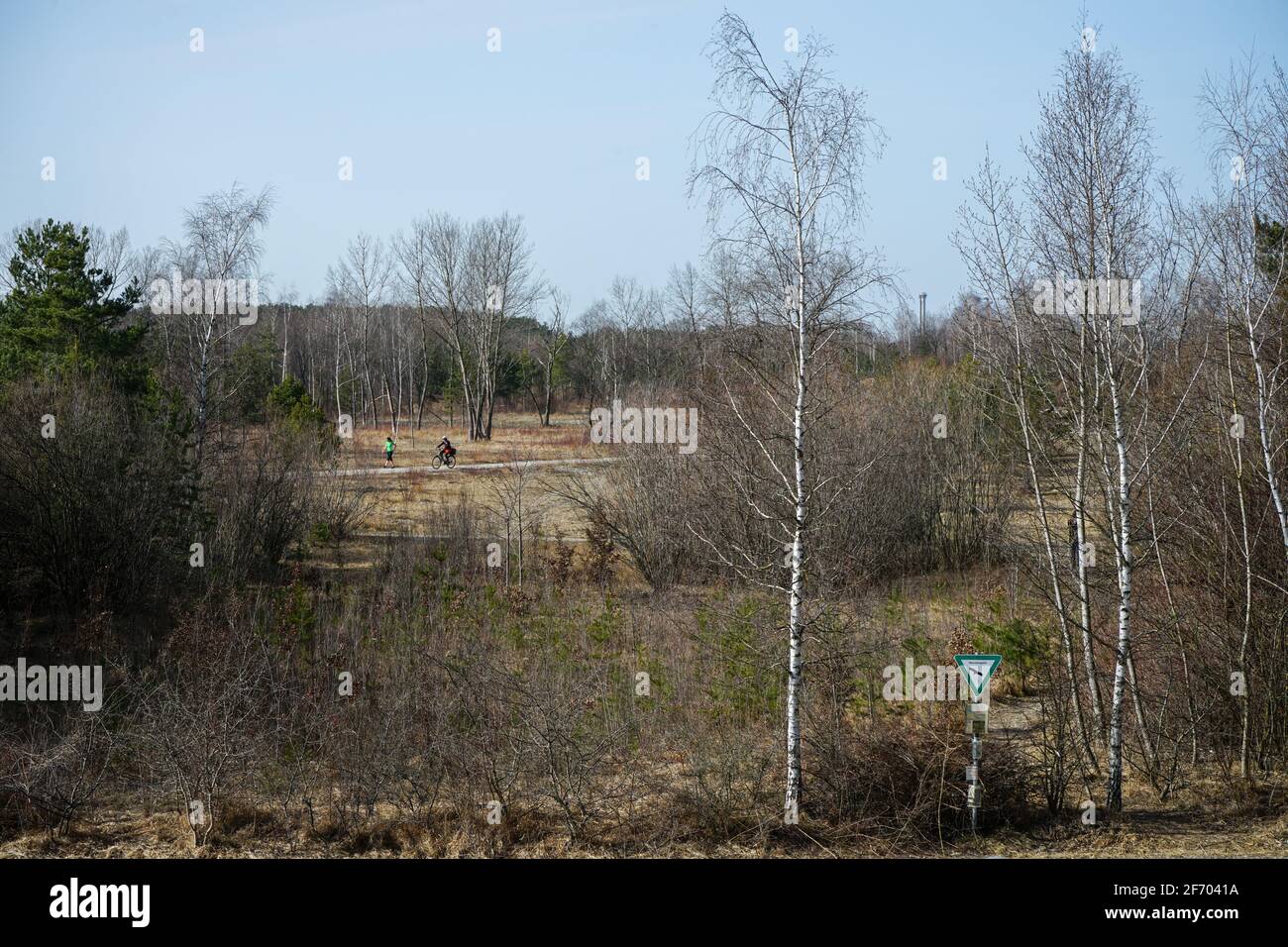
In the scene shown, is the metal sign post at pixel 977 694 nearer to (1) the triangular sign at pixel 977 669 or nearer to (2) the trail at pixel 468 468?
(1) the triangular sign at pixel 977 669

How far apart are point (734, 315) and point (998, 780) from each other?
5547 mm

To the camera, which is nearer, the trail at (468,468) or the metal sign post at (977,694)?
the metal sign post at (977,694)

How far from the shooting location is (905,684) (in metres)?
12.7

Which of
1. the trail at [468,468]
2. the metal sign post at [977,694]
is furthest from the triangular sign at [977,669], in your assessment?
the trail at [468,468]

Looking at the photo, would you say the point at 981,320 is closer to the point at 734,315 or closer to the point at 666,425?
the point at 734,315

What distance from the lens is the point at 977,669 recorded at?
28.1ft

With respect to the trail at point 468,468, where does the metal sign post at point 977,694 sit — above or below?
below

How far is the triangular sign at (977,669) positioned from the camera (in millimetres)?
8531

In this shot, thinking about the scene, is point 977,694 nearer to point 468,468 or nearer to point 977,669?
point 977,669

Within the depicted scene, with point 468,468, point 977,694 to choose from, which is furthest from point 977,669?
point 468,468

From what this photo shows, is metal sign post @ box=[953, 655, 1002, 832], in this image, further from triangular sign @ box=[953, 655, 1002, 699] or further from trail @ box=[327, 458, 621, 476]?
trail @ box=[327, 458, 621, 476]

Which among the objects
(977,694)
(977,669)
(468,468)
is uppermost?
(468,468)

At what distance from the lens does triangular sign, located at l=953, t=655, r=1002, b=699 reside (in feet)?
28.0

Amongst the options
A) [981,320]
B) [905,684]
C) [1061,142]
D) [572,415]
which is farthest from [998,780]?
[572,415]
